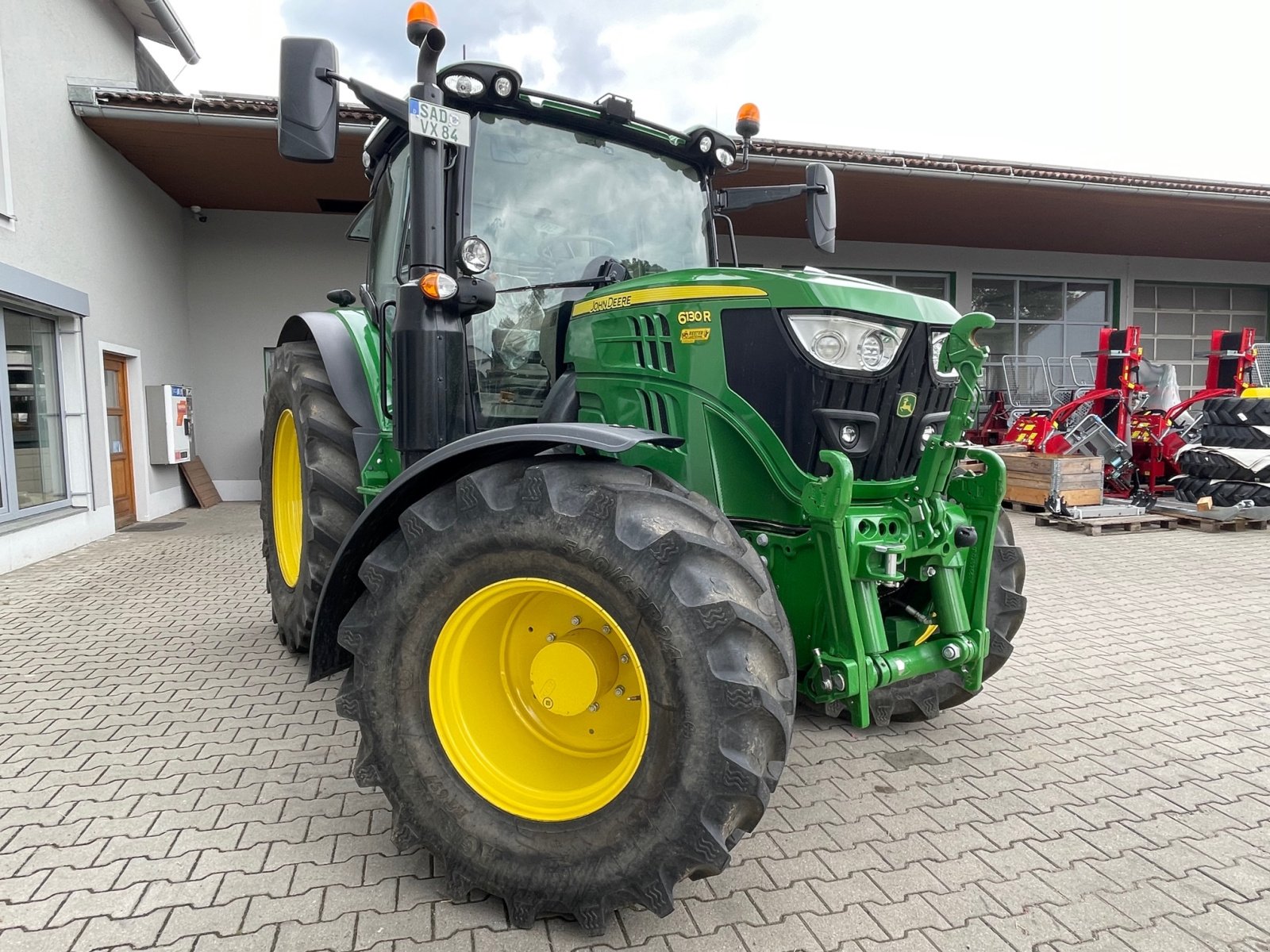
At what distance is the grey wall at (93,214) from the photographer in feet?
22.7

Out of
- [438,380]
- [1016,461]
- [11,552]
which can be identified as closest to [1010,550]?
[438,380]

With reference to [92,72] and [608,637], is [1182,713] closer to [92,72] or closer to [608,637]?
[608,637]

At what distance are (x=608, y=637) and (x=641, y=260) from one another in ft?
5.58

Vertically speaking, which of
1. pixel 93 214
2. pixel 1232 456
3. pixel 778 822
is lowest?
pixel 778 822

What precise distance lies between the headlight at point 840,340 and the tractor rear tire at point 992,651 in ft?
3.61

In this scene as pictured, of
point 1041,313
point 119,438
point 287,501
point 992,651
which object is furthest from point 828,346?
point 1041,313

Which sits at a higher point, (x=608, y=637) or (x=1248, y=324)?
(x=1248, y=324)

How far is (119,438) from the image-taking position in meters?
9.09

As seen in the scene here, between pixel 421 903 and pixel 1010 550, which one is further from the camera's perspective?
pixel 1010 550

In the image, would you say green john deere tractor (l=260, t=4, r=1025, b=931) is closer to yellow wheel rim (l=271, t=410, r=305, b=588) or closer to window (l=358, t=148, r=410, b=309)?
window (l=358, t=148, r=410, b=309)

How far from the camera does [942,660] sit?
247 cm

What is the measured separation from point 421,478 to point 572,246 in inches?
50.8

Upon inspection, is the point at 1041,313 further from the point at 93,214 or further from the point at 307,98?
the point at 307,98

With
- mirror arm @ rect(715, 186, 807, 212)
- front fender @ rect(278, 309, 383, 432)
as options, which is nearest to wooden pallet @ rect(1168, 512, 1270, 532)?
mirror arm @ rect(715, 186, 807, 212)
